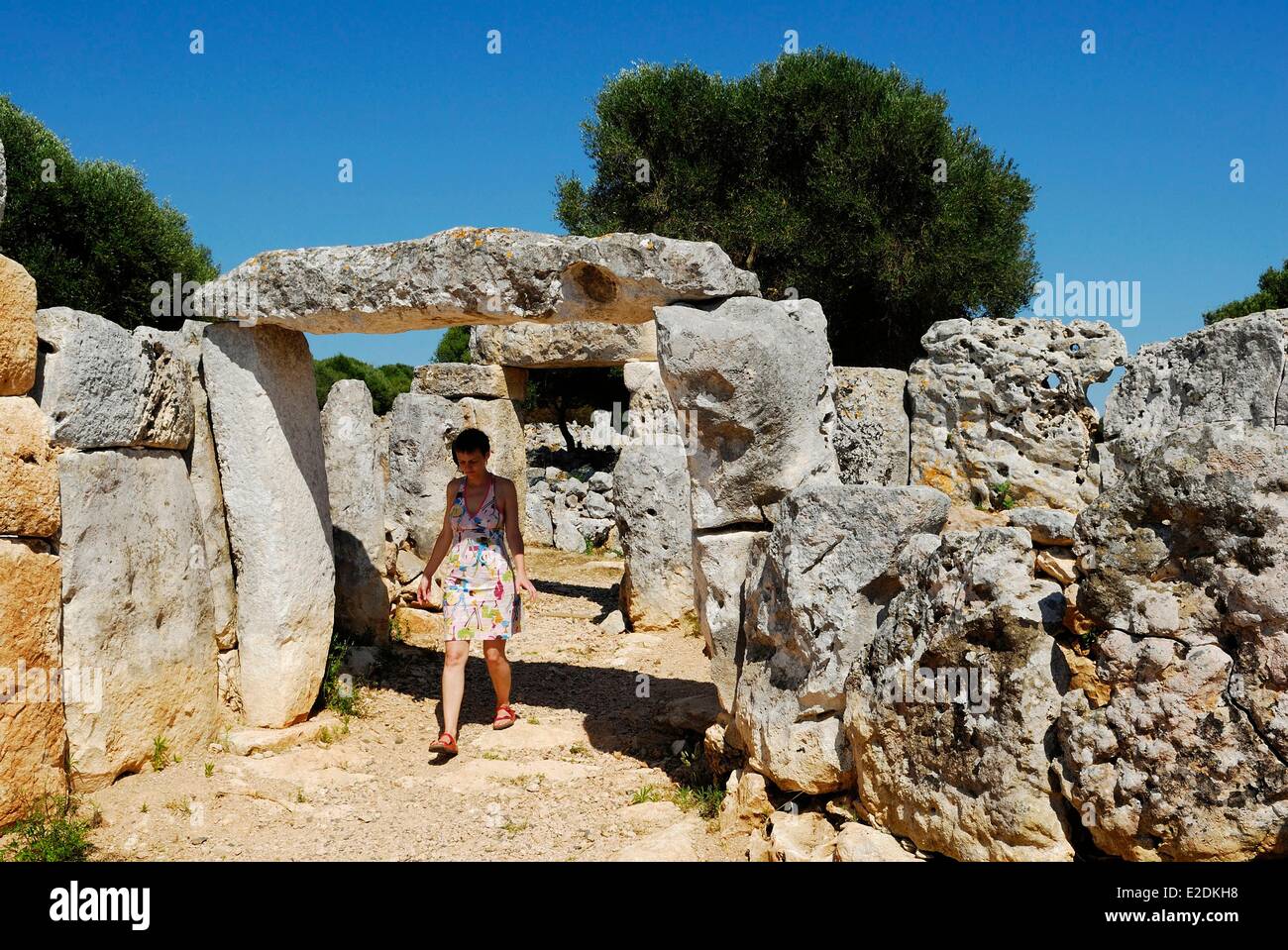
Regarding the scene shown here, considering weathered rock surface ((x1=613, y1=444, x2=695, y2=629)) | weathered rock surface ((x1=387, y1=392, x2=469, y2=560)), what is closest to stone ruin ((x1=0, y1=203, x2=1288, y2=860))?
weathered rock surface ((x1=613, y1=444, x2=695, y2=629))

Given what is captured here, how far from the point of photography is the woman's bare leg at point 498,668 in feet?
19.9

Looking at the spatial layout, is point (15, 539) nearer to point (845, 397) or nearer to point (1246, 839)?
point (1246, 839)

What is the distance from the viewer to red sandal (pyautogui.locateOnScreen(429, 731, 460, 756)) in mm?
5680

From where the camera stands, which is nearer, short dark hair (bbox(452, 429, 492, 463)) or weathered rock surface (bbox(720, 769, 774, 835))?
weathered rock surface (bbox(720, 769, 774, 835))

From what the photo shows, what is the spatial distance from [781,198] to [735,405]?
1131 cm

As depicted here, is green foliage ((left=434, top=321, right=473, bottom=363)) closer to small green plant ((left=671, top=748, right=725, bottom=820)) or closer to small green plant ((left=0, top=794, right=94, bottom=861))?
small green plant ((left=671, top=748, right=725, bottom=820))

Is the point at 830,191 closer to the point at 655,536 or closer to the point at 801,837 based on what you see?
the point at 655,536

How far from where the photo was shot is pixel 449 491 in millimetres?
6102

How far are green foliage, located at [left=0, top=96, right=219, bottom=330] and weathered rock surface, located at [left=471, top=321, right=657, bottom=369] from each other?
472 centimetres

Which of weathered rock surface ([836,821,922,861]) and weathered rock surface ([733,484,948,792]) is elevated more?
weathered rock surface ([733,484,948,792])

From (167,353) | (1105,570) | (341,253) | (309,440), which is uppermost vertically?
(341,253)

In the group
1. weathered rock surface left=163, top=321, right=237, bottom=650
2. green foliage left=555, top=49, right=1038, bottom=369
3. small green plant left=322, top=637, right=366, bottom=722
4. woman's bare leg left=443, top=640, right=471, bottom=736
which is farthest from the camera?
green foliage left=555, top=49, right=1038, bottom=369

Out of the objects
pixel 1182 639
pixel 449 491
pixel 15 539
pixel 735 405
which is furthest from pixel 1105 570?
pixel 15 539

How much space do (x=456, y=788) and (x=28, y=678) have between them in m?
2.03
